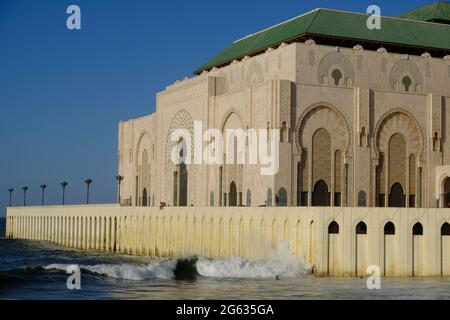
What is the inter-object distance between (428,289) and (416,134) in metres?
25.4

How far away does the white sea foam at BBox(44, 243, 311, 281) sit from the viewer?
35.8m

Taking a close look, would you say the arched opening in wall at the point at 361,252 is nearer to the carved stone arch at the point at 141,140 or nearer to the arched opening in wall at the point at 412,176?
the arched opening in wall at the point at 412,176

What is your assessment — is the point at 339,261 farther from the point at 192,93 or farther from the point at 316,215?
the point at 192,93

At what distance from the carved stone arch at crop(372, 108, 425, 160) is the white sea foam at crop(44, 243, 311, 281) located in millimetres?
17978

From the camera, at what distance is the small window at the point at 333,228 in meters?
35.8

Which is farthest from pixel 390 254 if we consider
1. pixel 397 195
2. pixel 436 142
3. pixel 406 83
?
pixel 406 83

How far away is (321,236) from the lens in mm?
35562

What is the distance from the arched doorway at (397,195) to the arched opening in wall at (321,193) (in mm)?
4594

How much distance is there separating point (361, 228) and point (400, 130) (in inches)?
757

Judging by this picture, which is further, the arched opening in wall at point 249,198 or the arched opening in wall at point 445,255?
the arched opening in wall at point 249,198

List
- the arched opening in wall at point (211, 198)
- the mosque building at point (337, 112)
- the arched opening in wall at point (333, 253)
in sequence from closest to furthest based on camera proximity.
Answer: the arched opening in wall at point (333, 253), the mosque building at point (337, 112), the arched opening in wall at point (211, 198)

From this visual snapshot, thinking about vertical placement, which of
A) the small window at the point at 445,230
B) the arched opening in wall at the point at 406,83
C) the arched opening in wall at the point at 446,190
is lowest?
the small window at the point at 445,230

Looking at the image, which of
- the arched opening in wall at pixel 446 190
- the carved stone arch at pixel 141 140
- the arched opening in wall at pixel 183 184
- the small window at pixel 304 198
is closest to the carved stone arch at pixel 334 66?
the small window at pixel 304 198

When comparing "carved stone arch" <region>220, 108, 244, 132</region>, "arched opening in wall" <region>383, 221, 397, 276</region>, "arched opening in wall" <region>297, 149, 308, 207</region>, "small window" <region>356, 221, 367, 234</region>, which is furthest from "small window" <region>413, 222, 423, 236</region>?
"carved stone arch" <region>220, 108, 244, 132</region>
